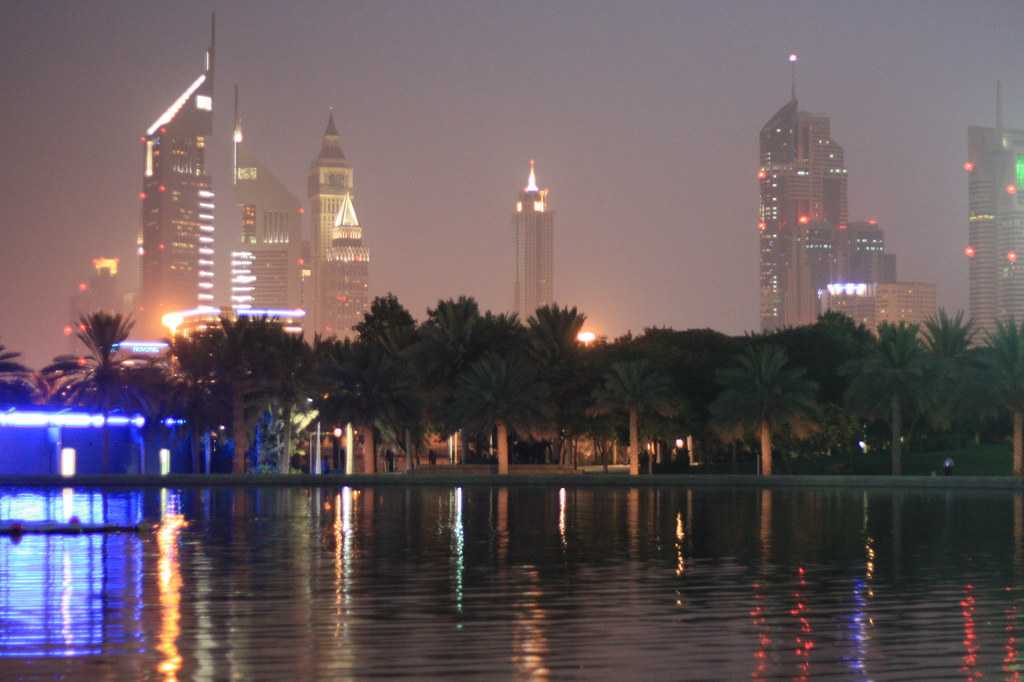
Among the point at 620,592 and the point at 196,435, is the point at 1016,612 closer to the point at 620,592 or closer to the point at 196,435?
the point at 620,592

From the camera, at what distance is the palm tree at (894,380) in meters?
73.5

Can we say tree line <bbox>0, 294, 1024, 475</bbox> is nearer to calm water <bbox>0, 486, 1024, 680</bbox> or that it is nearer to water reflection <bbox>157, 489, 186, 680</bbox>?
calm water <bbox>0, 486, 1024, 680</bbox>

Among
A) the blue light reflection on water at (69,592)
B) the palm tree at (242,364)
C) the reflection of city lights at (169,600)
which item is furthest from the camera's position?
the palm tree at (242,364)

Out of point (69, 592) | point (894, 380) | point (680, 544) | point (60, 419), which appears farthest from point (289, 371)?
point (69, 592)

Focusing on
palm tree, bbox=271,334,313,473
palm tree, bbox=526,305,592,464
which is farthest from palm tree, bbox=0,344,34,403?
palm tree, bbox=526,305,592,464

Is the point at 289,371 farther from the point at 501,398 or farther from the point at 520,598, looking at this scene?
the point at 520,598

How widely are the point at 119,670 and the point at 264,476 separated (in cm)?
6052

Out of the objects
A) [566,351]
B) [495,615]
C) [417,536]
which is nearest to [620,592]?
[495,615]

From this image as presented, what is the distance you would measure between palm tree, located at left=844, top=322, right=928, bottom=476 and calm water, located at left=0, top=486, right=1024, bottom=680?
89.0ft

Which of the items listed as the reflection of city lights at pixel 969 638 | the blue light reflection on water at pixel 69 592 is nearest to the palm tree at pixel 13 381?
the blue light reflection on water at pixel 69 592

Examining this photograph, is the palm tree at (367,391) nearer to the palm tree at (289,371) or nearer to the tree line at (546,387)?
the tree line at (546,387)

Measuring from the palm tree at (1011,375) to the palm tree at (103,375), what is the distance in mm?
43982

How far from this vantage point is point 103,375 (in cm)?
8131

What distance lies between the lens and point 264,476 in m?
77.3
